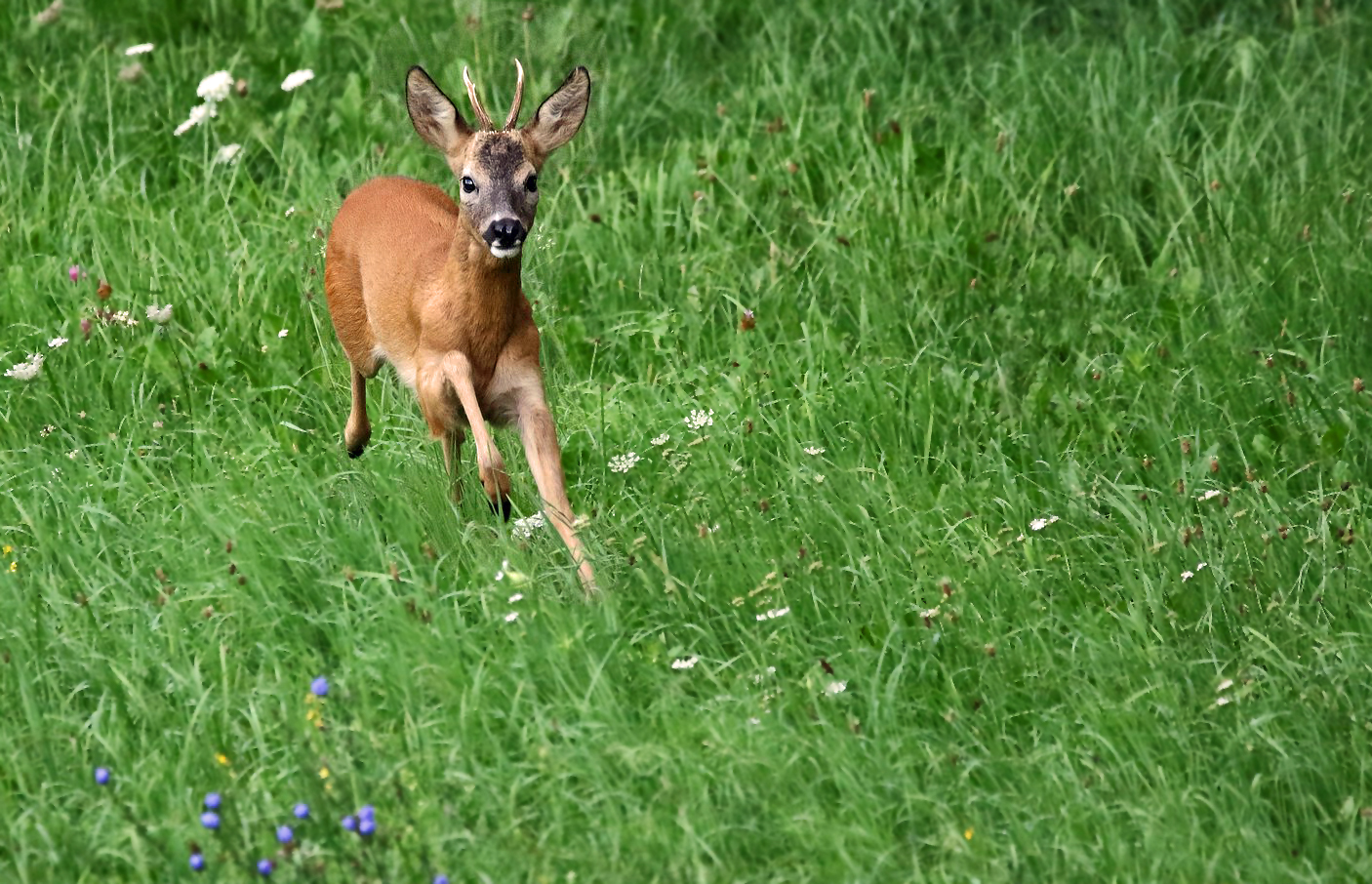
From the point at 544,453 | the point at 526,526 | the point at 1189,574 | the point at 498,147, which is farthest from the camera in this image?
the point at 544,453

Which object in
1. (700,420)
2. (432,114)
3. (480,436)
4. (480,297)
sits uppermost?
(432,114)

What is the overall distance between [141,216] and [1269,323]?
3.55 metres

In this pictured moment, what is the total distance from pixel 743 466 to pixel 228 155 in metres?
2.48

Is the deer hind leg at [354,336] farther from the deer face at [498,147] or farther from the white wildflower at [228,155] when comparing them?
the white wildflower at [228,155]

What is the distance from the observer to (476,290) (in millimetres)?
5184

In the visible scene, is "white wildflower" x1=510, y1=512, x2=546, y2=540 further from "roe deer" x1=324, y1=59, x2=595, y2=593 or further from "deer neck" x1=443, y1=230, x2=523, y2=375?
"deer neck" x1=443, y1=230, x2=523, y2=375

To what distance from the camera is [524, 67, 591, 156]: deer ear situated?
512 cm

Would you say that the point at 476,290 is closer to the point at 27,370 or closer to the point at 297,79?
the point at 27,370

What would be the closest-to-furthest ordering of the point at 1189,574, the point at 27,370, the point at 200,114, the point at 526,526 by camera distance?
the point at 1189,574, the point at 526,526, the point at 27,370, the point at 200,114

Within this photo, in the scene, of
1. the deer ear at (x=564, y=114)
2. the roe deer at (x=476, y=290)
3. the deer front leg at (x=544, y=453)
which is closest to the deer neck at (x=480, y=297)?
the roe deer at (x=476, y=290)

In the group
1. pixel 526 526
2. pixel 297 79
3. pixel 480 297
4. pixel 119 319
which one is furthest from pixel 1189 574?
pixel 297 79

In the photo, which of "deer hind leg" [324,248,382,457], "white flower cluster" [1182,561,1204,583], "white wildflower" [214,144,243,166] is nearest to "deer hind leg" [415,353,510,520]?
"deer hind leg" [324,248,382,457]

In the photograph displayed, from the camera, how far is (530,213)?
502 cm

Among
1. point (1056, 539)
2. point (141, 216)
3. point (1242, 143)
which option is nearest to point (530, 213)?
point (1056, 539)
